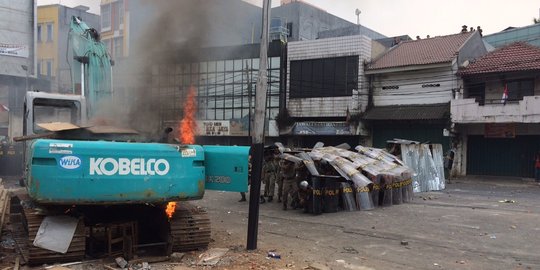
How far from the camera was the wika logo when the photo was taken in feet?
16.1

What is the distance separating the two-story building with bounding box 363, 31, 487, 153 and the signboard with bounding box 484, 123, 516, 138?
1961mm

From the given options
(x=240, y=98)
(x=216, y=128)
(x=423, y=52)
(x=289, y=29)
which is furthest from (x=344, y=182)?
→ (x=289, y=29)

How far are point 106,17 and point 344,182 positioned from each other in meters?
7.47

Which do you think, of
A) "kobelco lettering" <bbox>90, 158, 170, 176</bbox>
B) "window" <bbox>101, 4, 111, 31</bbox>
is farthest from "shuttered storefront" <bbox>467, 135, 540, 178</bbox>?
"kobelco lettering" <bbox>90, 158, 170, 176</bbox>

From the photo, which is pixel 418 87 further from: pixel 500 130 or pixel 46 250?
pixel 46 250

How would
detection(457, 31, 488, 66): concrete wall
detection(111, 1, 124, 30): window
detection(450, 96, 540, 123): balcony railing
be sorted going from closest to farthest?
detection(111, 1, 124, 30): window
detection(450, 96, 540, 123): balcony railing
detection(457, 31, 488, 66): concrete wall

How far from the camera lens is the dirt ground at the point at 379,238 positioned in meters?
5.84

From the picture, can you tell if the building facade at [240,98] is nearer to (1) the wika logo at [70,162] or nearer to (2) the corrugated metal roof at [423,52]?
(2) the corrugated metal roof at [423,52]

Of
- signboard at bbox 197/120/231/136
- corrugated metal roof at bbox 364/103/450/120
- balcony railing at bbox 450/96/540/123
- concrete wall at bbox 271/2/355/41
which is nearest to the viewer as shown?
balcony railing at bbox 450/96/540/123

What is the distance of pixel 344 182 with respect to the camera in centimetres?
1045

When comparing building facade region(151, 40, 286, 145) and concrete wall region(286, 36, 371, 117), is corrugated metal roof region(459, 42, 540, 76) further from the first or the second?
building facade region(151, 40, 286, 145)

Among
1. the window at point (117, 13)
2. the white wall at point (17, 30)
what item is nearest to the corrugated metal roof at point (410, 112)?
the window at point (117, 13)

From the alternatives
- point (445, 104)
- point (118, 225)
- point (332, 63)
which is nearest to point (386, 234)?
point (118, 225)

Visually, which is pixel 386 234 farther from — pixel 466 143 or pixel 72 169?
pixel 466 143
